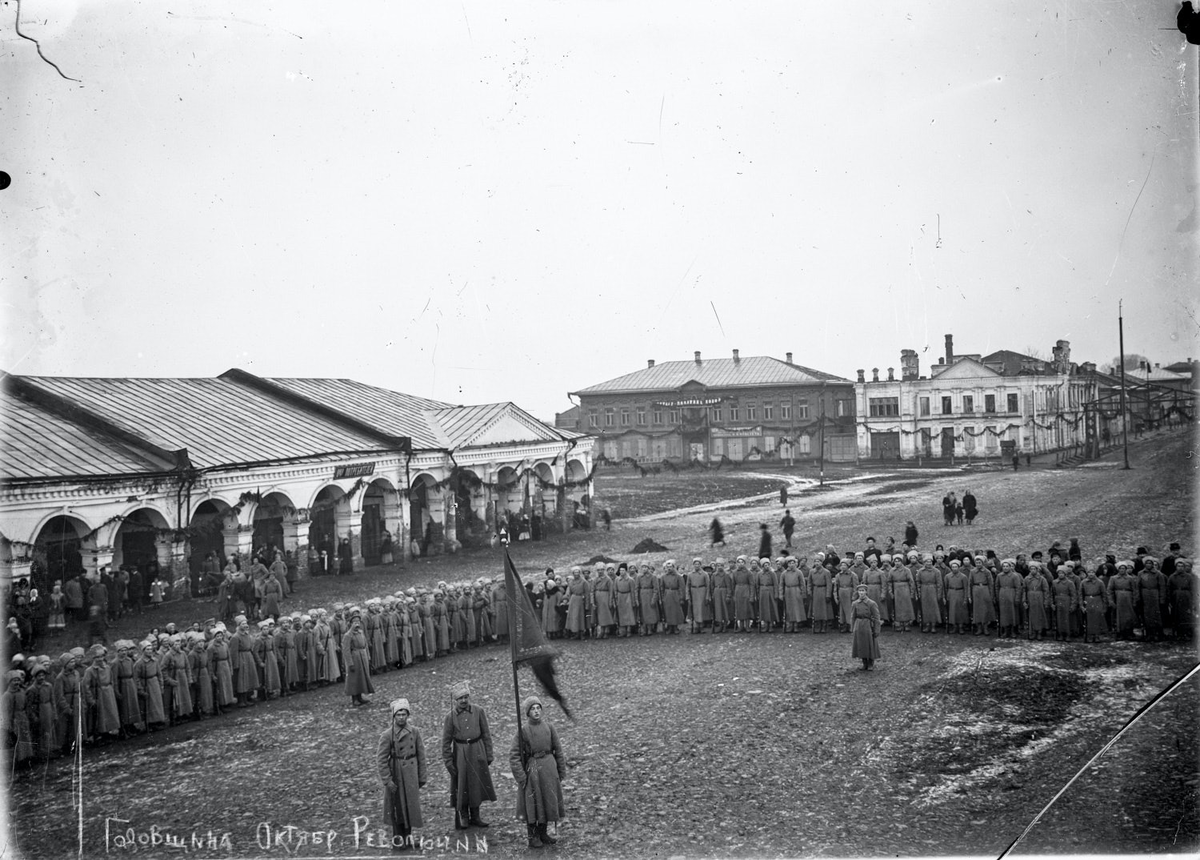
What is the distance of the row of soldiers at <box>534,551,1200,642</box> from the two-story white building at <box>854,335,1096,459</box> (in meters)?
2.81

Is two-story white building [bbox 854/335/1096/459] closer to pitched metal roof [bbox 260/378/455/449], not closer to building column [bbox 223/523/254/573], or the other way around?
pitched metal roof [bbox 260/378/455/449]

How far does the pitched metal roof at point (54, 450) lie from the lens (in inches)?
408

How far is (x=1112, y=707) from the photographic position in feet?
29.0

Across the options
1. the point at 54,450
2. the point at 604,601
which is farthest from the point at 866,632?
the point at 54,450

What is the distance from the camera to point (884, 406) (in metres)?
17.2

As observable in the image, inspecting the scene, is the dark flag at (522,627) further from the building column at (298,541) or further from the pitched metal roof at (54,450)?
the building column at (298,541)

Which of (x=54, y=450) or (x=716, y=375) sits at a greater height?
(x=716, y=375)

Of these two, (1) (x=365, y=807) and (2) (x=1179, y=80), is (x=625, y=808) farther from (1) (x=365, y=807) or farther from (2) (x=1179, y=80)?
(2) (x=1179, y=80)

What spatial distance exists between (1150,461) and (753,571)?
592cm

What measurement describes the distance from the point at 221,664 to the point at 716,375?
9.04m

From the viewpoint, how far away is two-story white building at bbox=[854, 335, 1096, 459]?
→ 13195 millimetres

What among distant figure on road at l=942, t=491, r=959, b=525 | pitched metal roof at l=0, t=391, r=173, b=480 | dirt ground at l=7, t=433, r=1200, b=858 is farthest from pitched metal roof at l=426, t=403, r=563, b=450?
distant figure on road at l=942, t=491, r=959, b=525

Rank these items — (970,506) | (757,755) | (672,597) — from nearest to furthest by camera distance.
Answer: (757,755) → (672,597) → (970,506)

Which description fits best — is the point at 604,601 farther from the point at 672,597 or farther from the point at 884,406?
the point at 884,406
